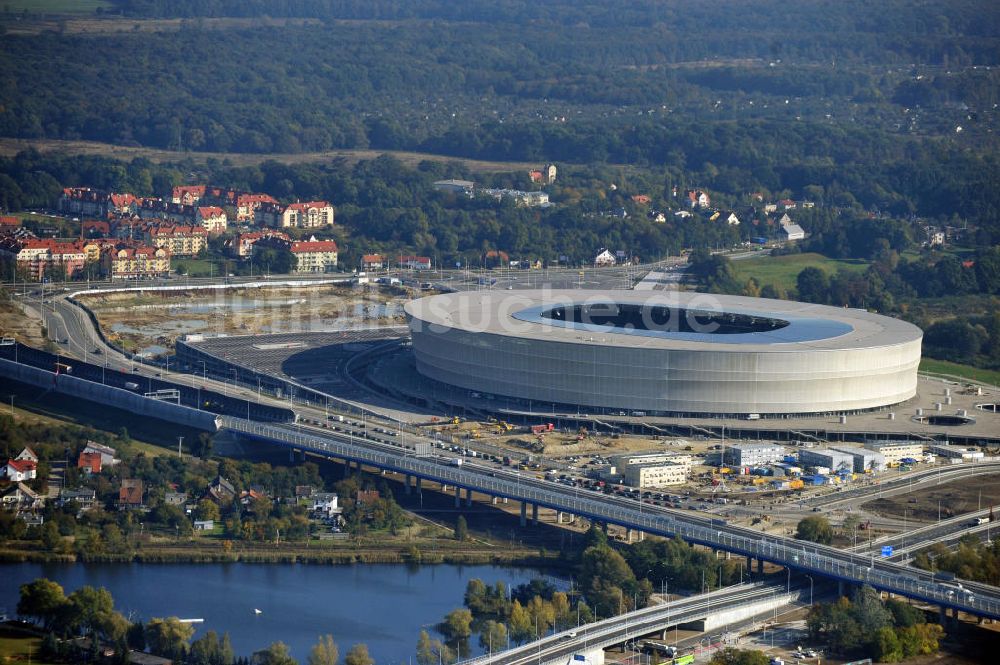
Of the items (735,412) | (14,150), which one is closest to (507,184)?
(14,150)

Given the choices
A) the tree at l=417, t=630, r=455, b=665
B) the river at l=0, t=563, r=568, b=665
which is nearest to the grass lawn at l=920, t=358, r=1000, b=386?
the river at l=0, t=563, r=568, b=665

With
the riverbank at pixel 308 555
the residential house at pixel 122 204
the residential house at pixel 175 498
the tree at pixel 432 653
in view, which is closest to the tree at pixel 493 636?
the tree at pixel 432 653

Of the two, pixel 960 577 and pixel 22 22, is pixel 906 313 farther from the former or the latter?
pixel 22 22

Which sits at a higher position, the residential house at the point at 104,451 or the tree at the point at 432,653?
the residential house at the point at 104,451

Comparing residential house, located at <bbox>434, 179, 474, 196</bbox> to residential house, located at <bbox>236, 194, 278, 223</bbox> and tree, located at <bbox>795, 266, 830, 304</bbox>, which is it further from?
tree, located at <bbox>795, 266, 830, 304</bbox>

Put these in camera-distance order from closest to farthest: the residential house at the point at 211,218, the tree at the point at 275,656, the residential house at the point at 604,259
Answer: the tree at the point at 275,656, the residential house at the point at 604,259, the residential house at the point at 211,218

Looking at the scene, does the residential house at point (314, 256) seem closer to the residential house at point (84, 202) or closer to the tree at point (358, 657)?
the residential house at point (84, 202)
